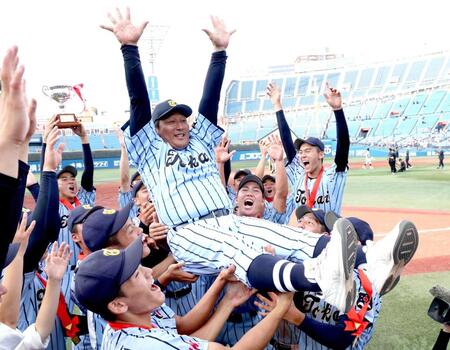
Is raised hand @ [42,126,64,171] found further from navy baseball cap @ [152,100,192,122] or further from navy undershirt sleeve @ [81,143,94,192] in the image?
navy undershirt sleeve @ [81,143,94,192]

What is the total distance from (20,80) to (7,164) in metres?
0.28

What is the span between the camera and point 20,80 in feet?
4.70

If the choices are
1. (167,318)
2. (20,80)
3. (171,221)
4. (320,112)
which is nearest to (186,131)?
(171,221)

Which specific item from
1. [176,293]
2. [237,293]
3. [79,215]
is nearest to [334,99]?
[176,293]

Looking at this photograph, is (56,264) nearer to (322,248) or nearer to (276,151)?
(322,248)

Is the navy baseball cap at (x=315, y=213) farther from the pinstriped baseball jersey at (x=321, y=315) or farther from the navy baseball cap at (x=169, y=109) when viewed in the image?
the navy baseball cap at (x=169, y=109)

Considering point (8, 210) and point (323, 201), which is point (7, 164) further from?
point (323, 201)

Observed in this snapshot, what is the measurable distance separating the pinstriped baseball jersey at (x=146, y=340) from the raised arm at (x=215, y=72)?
2.01 m

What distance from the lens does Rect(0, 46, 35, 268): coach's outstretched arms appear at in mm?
1385

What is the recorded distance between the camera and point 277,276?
230cm

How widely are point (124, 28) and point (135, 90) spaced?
0.45 meters

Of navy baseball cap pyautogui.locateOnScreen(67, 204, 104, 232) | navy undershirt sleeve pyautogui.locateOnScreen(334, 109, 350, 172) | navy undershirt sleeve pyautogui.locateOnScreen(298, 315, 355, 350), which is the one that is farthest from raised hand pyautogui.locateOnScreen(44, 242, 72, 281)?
navy undershirt sleeve pyautogui.locateOnScreen(334, 109, 350, 172)

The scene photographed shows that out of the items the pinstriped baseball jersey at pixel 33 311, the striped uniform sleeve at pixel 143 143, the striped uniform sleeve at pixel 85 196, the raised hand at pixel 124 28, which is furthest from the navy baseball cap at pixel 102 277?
the striped uniform sleeve at pixel 85 196

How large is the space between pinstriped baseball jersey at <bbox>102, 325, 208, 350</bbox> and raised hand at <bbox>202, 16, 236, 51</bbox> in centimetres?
236
